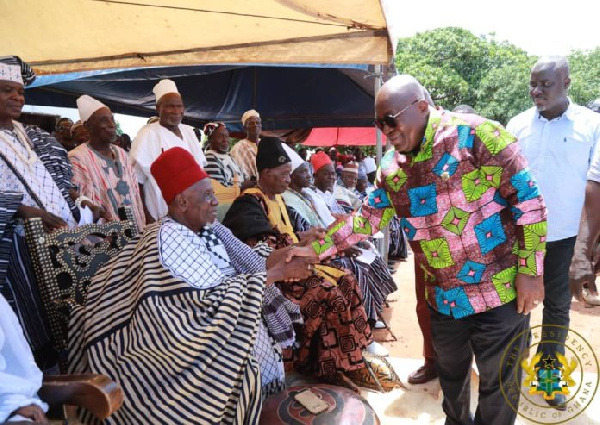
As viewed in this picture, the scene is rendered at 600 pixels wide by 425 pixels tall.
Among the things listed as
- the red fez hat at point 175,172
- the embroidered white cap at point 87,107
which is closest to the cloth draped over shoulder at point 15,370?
the red fez hat at point 175,172

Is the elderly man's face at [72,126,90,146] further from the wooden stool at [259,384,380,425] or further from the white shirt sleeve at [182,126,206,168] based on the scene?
the wooden stool at [259,384,380,425]

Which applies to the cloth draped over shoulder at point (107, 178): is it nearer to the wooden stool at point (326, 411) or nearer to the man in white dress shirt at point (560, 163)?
the wooden stool at point (326, 411)

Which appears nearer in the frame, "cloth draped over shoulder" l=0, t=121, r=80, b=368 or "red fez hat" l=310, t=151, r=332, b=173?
"cloth draped over shoulder" l=0, t=121, r=80, b=368

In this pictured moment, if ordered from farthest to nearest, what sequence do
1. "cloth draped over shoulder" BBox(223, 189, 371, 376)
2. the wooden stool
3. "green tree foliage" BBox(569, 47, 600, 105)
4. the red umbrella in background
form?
"green tree foliage" BBox(569, 47, 600, 105)
the red umbrella in background
"cloth draped over shoulder" BBox(223, 189, 371, 376)
the wooden stool

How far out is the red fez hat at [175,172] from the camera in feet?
8.20

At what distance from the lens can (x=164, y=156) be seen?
2.53 meters

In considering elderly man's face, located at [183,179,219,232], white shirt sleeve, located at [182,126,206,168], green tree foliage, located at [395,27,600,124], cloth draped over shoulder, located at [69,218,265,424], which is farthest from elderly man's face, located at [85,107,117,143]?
green tree foliage, located at [395,27,600,124]

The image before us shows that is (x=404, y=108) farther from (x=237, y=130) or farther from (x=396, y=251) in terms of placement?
(x=237, y=130)

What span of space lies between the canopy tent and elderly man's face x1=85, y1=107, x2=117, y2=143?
4.23m

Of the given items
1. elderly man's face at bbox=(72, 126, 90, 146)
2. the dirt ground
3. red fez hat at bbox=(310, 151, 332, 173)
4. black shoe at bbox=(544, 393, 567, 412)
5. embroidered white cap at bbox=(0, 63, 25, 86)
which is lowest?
the dirt ground

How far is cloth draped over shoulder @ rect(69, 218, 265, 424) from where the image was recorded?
6.75 ft

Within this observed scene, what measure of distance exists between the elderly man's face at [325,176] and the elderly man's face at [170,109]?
84.1 inches

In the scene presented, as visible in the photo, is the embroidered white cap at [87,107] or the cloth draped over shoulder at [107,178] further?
the embroidered white cap at [87,107]

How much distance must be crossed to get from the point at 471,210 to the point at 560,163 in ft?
5.29
